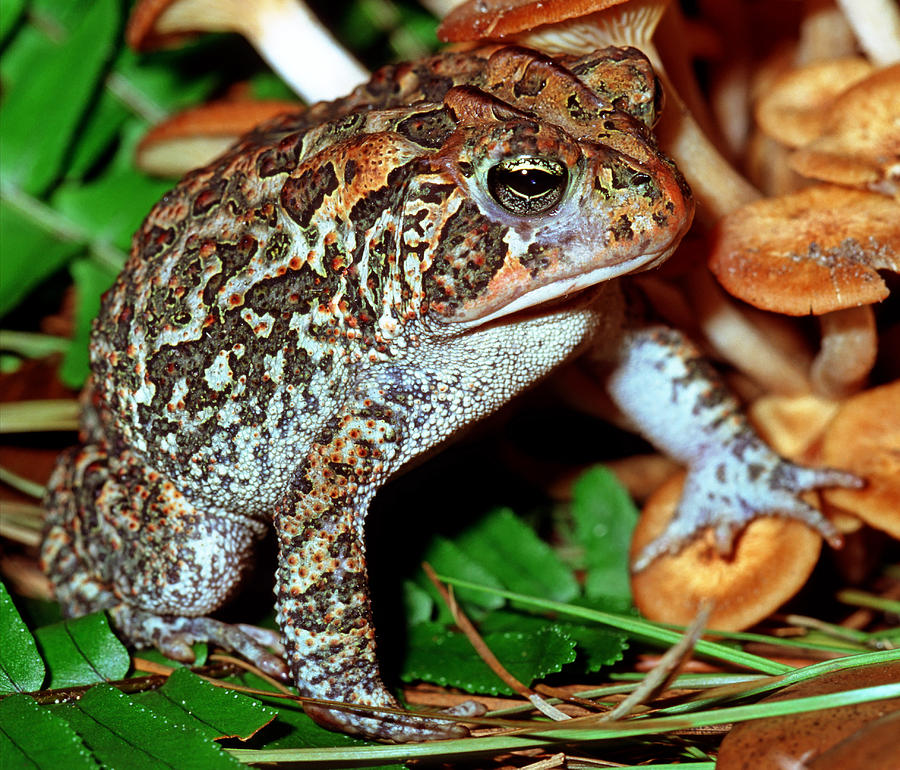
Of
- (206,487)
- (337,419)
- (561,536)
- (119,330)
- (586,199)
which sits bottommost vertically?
(561,536)

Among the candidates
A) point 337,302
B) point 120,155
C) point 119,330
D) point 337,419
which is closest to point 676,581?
point 337,419

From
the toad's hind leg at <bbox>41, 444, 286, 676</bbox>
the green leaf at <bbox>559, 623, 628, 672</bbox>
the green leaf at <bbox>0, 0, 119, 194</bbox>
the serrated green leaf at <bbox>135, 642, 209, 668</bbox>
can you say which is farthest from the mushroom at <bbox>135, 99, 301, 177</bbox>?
the green leaf at <bbox>559, 623, 628, 672</bbox>

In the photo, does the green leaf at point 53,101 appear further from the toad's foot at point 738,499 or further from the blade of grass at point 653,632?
the toad's foot at point 738,499

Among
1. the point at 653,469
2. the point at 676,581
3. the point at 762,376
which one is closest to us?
the point at 676,581

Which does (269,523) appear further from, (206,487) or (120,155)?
(120,155)

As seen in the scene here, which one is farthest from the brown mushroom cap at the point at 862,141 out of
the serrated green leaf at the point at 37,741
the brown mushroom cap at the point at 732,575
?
the serrated green leaf at the point at 37,741
